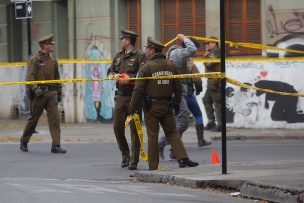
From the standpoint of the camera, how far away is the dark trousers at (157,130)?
12.8 metres

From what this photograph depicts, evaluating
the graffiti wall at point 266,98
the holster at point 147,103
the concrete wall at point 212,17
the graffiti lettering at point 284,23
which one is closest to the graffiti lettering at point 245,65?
the graffiti wall at point 266,98

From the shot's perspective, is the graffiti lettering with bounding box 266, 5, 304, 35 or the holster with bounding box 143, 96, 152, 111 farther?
the graffiti lettering with bounding box 266, 5, 304, 35

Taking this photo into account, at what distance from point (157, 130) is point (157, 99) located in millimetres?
445

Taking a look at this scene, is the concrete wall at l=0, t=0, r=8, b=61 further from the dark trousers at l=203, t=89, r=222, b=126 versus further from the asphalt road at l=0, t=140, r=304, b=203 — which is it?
the asphalt road at l=0, t=140, r=304, b=203

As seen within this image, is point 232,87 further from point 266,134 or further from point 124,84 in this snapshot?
point 124,84

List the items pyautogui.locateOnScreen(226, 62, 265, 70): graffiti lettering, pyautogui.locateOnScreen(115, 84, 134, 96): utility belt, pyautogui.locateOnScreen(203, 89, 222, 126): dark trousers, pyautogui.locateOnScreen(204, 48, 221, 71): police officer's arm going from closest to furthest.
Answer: pyautogui.locateOnScreen(115, 84, 134, 96): utility belt
pyautogui.locateOnScreen(203, 89, 222, 126): dark trousers
pyautogui.locateOnScreen(204, 48, 221, 71): police officer's arm
pyautogui.locateOnScreen(226, 62, 265, 70): graffiti lettering

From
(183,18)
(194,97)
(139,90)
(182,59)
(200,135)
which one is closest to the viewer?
(139,90)

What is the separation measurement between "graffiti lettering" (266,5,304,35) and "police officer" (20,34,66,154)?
6.82 meters

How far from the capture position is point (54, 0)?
25062mm

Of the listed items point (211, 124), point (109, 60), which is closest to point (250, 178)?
point (211, 124)

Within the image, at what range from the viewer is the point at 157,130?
12922 mm

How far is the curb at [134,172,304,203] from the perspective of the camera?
9875 mm

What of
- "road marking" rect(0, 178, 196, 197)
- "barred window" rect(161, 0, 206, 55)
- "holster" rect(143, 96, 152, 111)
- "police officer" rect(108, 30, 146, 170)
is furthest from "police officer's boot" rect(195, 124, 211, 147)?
"barred window" rect(161, 0, 206, 55)

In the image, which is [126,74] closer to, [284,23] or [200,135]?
[200,135]
